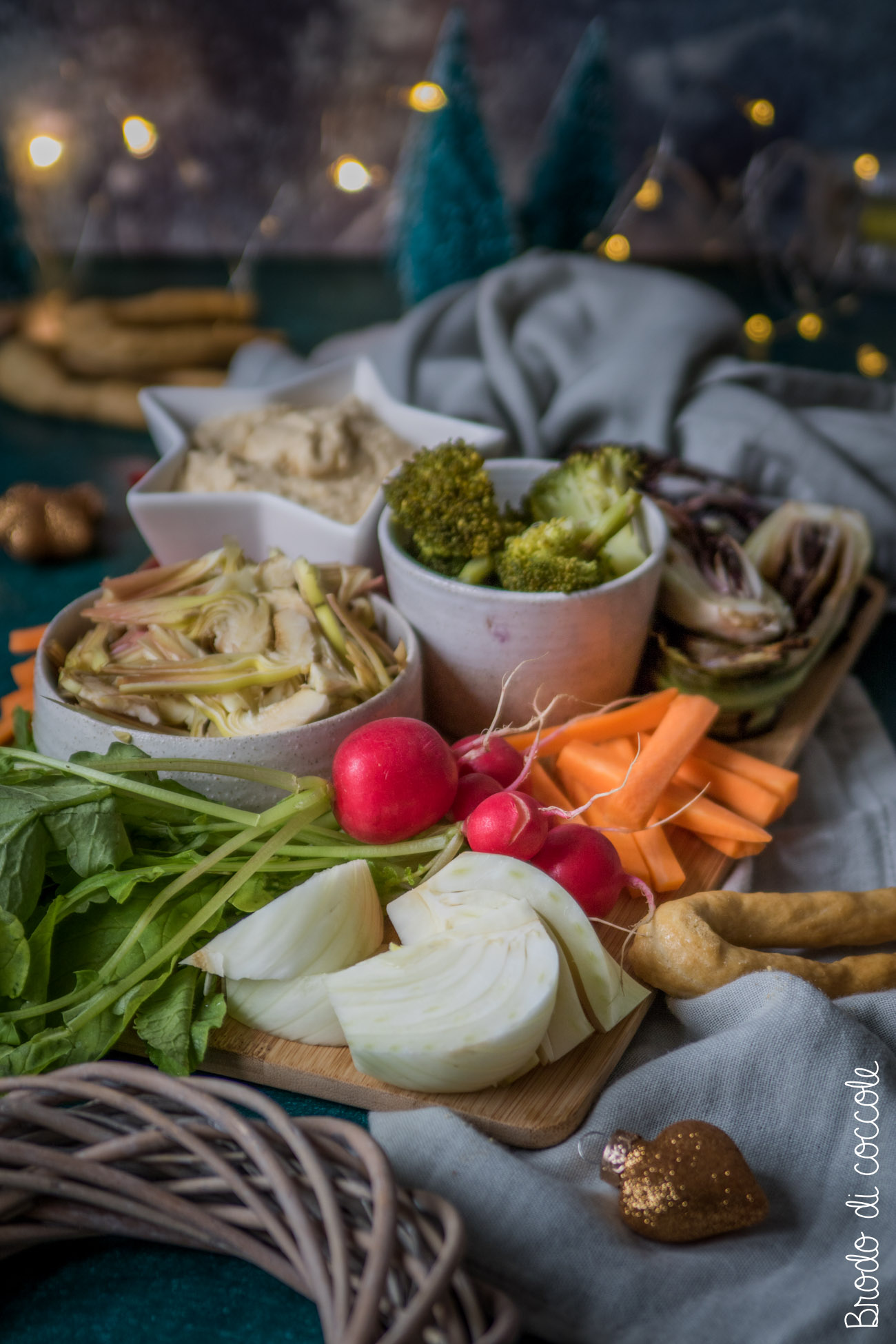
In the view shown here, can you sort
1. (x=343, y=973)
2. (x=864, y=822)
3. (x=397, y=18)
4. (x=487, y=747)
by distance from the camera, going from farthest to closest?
(x=397, y=18) → (x=864, y=822) → (x=487, y=747) → (x=343, y=973)

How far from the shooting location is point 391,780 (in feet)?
4.25

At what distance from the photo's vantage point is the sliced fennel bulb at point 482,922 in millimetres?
1167

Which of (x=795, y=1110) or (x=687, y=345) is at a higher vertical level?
(x=687, y=345)

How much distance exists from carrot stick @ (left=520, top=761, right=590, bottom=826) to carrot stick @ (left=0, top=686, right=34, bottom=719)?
2.51 ft

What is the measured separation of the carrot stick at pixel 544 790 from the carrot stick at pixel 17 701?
2.51 feet

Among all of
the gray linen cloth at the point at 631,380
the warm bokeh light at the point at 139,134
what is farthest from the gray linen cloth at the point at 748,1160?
the warm bokeh light at the point at 139,134

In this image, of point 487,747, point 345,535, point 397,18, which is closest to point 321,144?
point 397,18

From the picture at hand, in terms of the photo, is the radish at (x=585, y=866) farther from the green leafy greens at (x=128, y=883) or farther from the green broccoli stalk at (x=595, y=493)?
the green broccoli stalk at (x=595, y=493)

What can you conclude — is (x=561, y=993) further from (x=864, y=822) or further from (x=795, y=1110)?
(x=864, y=822)

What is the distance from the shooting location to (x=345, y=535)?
1.70 metres

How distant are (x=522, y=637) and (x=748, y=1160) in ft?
2.31

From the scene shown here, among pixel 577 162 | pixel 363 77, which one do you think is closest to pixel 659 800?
pixel 577 162

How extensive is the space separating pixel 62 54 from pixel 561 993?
3549mm

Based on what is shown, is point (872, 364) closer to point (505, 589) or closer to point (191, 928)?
point (505, 589)
